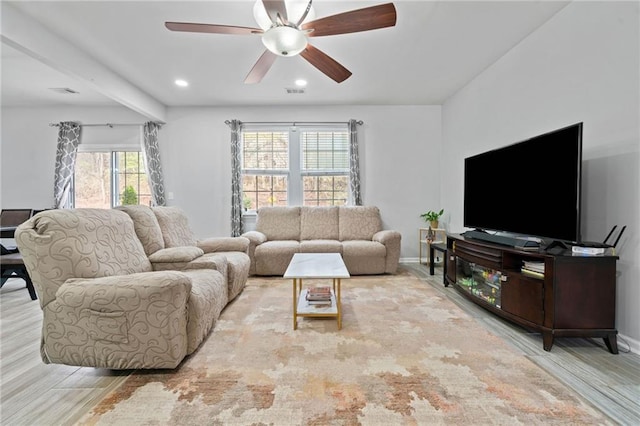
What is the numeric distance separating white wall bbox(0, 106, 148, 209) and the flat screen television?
5.32 meters

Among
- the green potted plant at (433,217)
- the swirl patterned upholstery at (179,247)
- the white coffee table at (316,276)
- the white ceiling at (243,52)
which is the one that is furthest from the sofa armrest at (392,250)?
the white ceiling at (243,52)

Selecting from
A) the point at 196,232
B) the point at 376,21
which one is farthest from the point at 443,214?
the point at 196,232

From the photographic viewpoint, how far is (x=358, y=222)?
4402 millimetres

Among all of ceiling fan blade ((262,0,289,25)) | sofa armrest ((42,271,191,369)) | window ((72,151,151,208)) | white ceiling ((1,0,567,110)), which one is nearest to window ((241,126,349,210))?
white ceiling ((1,0,567,110))

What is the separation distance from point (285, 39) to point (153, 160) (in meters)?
3.70

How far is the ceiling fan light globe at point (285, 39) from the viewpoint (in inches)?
73.6

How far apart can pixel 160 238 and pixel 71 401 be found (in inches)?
55.3

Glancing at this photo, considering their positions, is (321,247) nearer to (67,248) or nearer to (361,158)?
(361,158)

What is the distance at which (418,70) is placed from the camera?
3.37 m

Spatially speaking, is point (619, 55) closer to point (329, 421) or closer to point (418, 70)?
point (418, 70)

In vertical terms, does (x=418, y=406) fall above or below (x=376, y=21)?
below

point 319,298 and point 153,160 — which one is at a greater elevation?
point 153,160

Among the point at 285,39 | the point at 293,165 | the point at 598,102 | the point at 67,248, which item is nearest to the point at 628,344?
the point at 598,102

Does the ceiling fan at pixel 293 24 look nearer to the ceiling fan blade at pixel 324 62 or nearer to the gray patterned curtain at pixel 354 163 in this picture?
the ceiling fan blade at pixel 324 62
